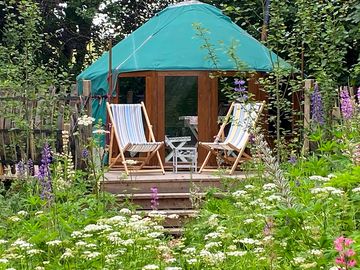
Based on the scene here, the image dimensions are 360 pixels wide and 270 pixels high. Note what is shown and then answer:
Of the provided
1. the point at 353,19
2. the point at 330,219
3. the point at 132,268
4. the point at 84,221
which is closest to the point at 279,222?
the point at 330,219

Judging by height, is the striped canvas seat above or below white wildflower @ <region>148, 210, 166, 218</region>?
above

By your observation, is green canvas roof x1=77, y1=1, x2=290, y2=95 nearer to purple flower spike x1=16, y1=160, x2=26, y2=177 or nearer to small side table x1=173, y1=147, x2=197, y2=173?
small side table x1=173, y1=147, x2=197, y2=173

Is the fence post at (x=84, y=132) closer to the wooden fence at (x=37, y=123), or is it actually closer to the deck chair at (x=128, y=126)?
the wooden fence at (x=37, y=123)

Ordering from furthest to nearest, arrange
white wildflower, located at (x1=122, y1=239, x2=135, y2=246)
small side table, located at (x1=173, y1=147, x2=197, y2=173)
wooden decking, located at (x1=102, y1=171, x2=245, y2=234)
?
small side table, located at (x1=173, y1=147, x2=197, y2=173) < wooden decking, located at (x1=102, y1=171, x2=245, y2=234) < white wildflower, located at (x1=122, y1=239, x2=135, y2=246)

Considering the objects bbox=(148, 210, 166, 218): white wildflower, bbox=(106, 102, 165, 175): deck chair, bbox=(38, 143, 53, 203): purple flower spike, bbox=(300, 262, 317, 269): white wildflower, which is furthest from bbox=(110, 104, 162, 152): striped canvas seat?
bbox=(300, 262, 317, 269): white wildflower

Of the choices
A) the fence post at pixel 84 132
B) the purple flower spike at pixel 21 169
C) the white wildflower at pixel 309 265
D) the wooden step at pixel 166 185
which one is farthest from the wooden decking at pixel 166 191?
the white wildflower at pixel 309 265

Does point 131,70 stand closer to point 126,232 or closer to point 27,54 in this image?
point 27,54

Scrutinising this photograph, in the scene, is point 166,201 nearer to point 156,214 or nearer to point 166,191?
point 166,191

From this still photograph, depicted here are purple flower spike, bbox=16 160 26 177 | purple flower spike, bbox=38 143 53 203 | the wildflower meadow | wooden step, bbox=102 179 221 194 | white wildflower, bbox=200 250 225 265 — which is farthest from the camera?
wooden step, bbox=102 179 221 194

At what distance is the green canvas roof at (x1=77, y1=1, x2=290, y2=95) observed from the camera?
9.16m

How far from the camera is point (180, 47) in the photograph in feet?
30.9

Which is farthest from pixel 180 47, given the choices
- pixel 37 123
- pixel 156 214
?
pixel 156 214

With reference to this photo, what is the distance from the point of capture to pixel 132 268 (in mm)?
3043

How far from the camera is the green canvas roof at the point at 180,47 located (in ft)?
30.1
